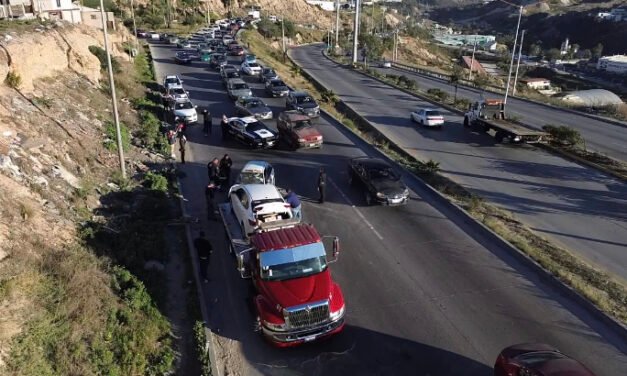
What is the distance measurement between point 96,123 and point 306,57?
197ft

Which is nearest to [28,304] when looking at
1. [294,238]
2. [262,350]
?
[262,350]

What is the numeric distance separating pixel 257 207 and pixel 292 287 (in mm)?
4032

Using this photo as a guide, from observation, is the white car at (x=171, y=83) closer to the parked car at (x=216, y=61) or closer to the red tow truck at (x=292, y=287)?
the parked car at (x=216, y=61)

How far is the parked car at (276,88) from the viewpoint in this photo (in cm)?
3956

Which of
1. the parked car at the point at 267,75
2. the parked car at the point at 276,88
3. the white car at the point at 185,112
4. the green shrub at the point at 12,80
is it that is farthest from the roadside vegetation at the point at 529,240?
the green shrub at the point at 12,80

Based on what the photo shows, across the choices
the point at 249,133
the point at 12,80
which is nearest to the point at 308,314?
the point at 249,133

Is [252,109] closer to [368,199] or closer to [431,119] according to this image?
[431,119]

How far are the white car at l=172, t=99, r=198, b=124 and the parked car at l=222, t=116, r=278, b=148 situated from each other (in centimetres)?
335

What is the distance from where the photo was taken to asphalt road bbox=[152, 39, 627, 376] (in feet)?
34.3

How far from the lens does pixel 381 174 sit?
758 inches

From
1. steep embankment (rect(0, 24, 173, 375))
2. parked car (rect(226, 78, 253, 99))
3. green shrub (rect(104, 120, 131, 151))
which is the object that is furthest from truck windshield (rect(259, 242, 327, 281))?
parked car (rect(226, 78, 253, 99))

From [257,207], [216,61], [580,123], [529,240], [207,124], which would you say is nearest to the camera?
[257,207]

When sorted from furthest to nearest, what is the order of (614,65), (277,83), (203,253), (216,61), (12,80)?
(614,65), (216,61), (277,83), (12,80), (203,253)

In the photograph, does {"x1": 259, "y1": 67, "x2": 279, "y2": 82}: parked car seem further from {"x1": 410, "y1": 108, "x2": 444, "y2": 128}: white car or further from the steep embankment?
the steep embankment
